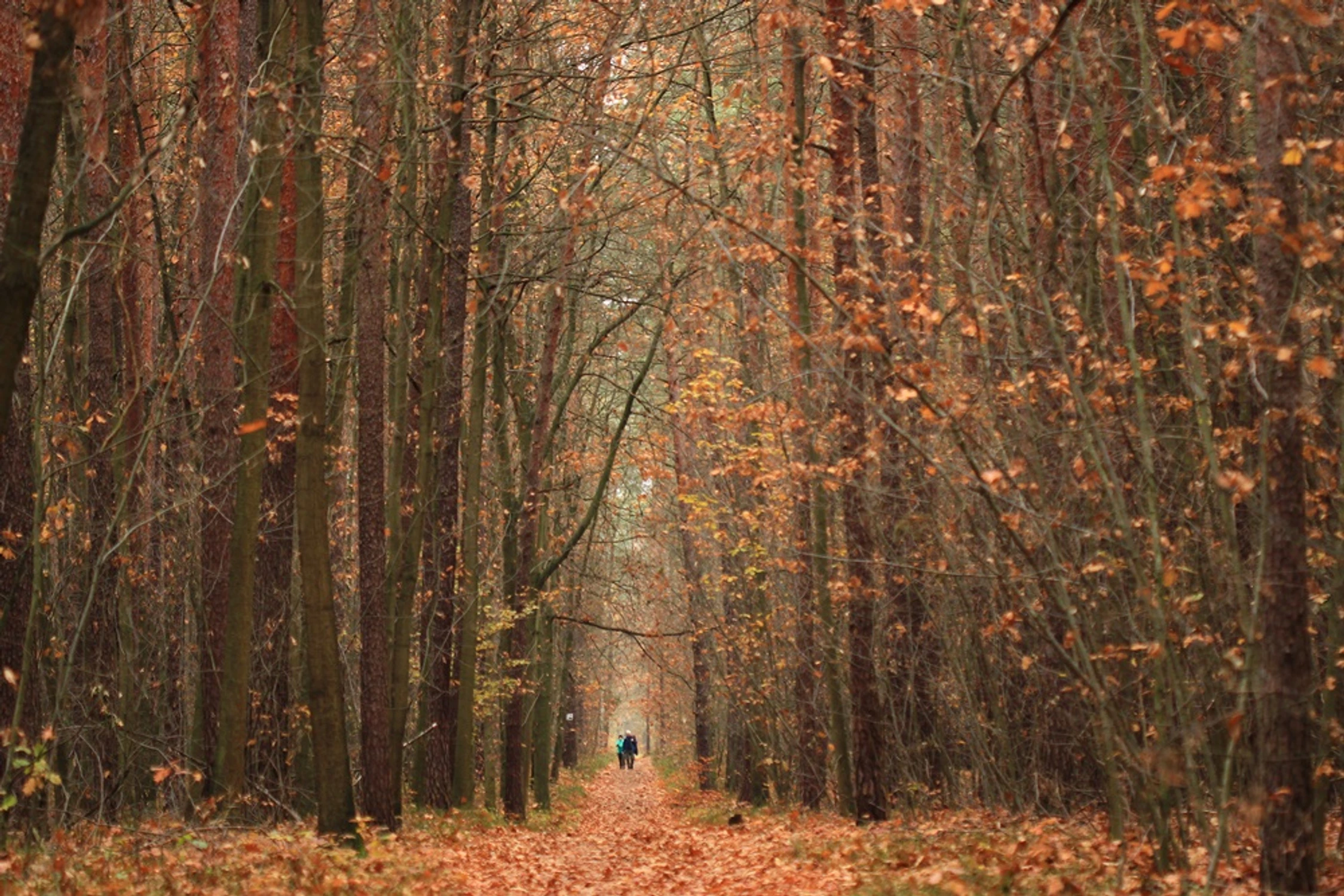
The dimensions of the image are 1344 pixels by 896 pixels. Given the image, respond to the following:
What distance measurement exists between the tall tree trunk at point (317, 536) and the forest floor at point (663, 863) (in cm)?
57

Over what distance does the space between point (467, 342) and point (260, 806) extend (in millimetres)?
12125

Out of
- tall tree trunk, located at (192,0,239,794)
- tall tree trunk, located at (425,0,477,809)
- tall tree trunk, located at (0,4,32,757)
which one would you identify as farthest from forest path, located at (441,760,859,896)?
tall tree trunk, located at (0,4,32,757)

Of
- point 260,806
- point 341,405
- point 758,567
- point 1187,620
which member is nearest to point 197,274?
point 341,405

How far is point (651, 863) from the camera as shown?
565 inches

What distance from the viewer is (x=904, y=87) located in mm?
14422

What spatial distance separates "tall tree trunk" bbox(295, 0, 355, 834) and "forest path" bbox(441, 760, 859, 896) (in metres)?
1.20

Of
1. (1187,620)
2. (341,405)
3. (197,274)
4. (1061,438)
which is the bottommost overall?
(1187,620)

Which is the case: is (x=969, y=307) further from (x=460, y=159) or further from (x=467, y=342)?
(x=467, y=342)

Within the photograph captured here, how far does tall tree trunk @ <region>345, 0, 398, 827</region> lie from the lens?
13688 mm

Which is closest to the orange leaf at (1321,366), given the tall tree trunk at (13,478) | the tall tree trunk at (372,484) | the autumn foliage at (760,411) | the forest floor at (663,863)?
the autumn foliage at (760,411)

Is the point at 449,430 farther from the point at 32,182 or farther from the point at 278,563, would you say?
the point at 32,182

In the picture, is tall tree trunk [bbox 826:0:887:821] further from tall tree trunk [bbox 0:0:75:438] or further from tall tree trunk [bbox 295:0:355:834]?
tall tree trunk [bbox 0:0:75:438]

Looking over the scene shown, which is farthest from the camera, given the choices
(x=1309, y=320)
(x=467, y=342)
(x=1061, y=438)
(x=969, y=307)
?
(x=467, y=342)

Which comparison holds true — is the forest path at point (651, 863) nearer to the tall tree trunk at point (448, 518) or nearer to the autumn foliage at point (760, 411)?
the autumn foliage at point (760, 411)
